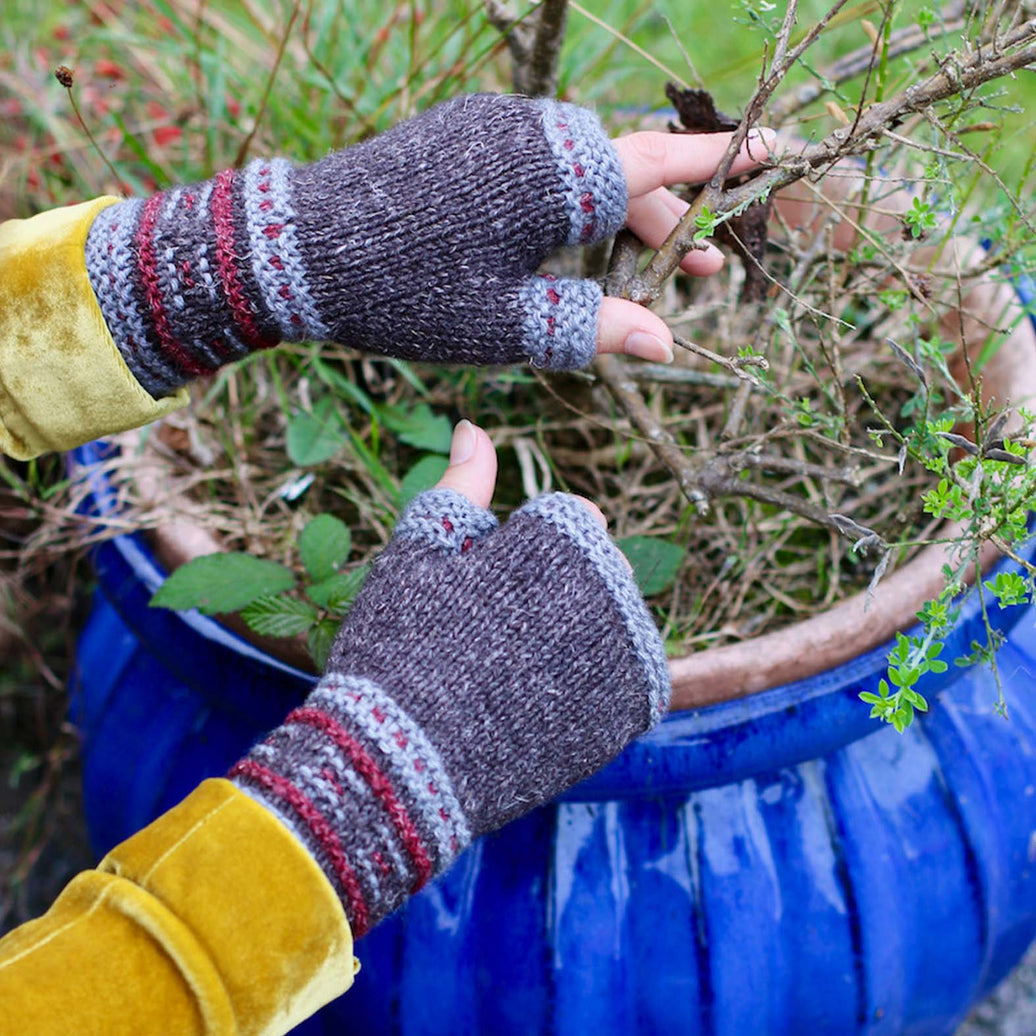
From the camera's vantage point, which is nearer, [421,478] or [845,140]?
[845,140]

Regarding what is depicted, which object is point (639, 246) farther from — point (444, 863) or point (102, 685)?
point (102, 685)

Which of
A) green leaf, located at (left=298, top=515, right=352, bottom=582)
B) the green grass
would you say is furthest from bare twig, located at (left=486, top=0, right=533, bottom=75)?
green leaf, located at (left=298, top=515, right=352, bottom=582)

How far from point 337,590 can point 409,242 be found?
270 mm

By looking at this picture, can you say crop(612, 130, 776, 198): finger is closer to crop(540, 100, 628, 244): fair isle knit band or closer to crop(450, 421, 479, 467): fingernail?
crop(540, 100, 628, 244): fair isle knit band

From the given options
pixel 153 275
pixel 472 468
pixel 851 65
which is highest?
pixel 851 65

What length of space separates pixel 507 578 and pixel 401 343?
0.20 metres

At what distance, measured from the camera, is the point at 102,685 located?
1110 millimetres

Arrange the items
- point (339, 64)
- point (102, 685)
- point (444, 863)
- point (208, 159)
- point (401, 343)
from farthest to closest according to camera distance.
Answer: point (339, 64) < point (208, 159) < point (102, 685) < point (401, 343) < point (444, 863)

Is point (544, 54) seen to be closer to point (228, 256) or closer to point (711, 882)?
point (228, 256)

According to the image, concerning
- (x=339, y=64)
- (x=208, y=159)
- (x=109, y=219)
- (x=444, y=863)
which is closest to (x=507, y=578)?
(x=444, y=863)

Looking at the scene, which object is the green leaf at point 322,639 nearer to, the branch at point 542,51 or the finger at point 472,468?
the finger at point 472,468

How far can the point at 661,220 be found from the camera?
846 mm

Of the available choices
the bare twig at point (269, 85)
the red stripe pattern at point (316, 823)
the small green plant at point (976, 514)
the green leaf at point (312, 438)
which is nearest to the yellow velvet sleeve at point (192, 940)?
the red stripe pattern at point (316, 823)

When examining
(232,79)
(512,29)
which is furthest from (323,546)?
(232,79)
